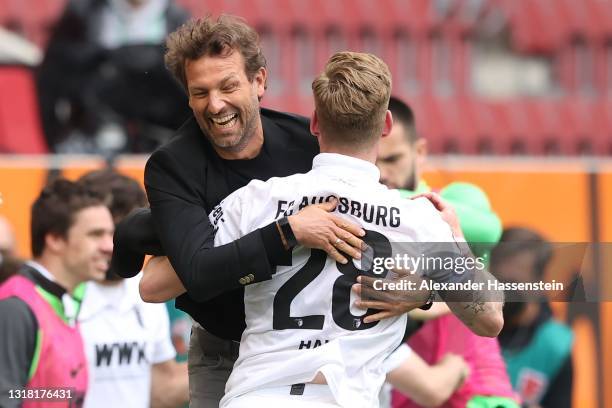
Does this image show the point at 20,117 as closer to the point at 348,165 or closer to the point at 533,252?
the point at 533,252

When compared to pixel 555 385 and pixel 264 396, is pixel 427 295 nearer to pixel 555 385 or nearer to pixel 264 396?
pixel 264 396

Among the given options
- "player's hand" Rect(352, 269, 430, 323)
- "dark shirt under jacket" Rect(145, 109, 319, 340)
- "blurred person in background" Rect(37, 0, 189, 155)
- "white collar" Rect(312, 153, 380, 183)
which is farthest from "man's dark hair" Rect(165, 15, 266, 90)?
"blurred person in background" Rect(37, 0, 189, 155)

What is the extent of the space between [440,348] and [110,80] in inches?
153

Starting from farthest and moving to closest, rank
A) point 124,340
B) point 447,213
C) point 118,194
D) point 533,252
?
point 118,194, point 124,340, point 533,252, point 447,213

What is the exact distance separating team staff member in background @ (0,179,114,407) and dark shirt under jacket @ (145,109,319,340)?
1.06 m

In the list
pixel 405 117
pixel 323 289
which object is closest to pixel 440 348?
pixel 405 117

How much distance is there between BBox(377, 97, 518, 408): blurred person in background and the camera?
4.71m

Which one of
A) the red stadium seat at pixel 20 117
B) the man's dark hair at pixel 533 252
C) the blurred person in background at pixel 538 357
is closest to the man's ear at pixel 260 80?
the man's dark hair at pixel 533 252

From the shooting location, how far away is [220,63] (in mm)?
3406

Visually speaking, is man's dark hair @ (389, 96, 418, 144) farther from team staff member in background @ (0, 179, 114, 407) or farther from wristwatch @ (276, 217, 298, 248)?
wristwatch @ (276, 217, 298, 248)

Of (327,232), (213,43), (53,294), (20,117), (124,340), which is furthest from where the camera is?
(20,117)

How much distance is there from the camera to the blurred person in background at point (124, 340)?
5.09 metres

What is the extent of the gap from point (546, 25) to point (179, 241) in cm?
859

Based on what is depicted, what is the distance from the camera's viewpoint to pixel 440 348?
197 inches
